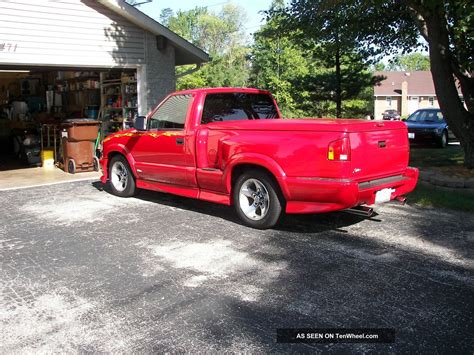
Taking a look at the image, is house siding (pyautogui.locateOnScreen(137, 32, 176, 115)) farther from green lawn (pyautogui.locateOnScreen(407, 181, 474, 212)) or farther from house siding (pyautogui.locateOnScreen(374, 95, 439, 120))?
house siding (pyautogui.locateOnScreen(374, 95, 439, 120))

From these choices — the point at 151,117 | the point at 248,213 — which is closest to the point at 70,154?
the point at 151,117

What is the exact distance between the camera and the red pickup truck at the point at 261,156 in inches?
207

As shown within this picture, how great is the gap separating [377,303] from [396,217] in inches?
124

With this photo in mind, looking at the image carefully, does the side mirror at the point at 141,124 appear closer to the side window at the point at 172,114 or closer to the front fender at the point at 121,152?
the side window at the point at 172,114

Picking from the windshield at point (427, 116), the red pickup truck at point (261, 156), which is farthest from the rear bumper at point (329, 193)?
the windshield at point (427, 116)

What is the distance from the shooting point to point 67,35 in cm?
1103

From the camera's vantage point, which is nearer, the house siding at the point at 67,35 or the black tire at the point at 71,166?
the house siding at the point at 67,35

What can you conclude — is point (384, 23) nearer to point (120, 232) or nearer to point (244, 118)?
point (244, 118)

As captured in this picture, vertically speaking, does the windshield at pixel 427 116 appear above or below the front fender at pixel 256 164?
above

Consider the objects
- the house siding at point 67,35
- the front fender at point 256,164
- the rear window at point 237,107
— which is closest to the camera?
the front fender at point 256,164

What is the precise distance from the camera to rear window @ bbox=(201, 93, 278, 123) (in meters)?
6.93

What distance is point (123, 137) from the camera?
8148 mm

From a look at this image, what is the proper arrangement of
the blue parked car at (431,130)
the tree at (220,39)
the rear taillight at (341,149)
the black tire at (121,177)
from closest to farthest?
the rear taillight at (341,149), the black tire at (121,177), the blue parked car at (431,130), the tree at (220,39)

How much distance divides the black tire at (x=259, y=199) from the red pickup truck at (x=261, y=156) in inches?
0.5
